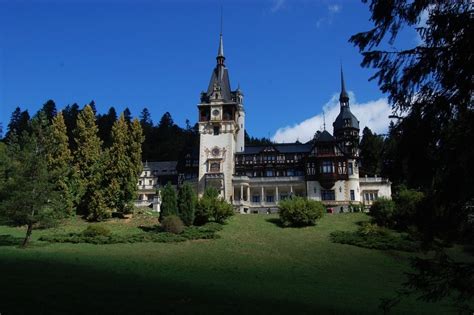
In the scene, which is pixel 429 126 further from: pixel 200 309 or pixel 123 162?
pixel 123 162

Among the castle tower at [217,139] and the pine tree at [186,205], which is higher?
the castle tower at [217,139]

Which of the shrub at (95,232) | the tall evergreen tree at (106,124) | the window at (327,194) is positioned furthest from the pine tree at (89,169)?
the tall evergreen tree at (106,124)

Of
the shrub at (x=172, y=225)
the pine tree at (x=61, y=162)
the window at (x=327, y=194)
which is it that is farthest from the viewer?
the window at (x=327, y=194)

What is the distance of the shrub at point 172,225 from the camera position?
146ft

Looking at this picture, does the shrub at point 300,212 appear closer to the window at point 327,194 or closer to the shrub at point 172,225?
the shrub at point 172,225

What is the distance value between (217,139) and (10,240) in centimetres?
4161

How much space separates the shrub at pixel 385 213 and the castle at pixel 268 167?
54.5ft

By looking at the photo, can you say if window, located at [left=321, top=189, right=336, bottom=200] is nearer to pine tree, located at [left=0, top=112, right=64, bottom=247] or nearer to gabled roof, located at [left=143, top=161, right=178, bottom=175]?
gabled roof, located at [left=143, top=161, right=178, bottom=175]

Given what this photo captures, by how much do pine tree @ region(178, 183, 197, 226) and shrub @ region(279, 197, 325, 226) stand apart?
34.1 feet

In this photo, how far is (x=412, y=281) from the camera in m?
7.95

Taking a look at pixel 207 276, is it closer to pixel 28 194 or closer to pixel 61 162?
pixel 28 194

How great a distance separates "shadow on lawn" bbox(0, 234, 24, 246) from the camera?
36531mm

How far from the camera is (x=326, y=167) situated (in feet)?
229

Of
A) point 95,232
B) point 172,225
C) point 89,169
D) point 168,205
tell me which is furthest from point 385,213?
point 89,169
